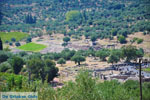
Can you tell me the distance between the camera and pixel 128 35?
234 feet

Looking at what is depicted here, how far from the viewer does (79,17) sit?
108250 mm

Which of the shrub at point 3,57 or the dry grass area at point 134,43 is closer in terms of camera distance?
the shrub at point 3,57

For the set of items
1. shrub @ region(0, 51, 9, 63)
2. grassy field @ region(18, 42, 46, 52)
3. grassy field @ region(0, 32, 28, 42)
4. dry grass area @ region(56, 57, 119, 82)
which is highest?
shrub @ region(0, 51, 9, 63)

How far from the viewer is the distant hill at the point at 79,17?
82.5 metres

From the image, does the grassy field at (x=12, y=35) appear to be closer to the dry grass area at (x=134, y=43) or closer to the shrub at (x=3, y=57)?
the dry grass area at (x=134, y=43)

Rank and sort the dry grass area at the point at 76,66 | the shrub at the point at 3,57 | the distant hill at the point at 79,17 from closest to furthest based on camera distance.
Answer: the dry grass area at the point at 76,66 < the shrub at the point at 3,57 < the distant hill at the point at 79,17

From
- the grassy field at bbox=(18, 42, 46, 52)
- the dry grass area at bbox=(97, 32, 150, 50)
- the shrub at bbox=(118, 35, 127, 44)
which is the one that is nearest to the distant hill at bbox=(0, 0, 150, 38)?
the dry grass area at bbox=(97, 32, 150, 50)

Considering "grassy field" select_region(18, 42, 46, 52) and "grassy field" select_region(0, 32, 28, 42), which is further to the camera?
"grassy field" select_region(0, 32, 28, 42)

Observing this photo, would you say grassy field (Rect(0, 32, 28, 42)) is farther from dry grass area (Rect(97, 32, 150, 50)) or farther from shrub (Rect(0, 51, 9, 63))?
shrub (Rect(0, 51, 9, 63))

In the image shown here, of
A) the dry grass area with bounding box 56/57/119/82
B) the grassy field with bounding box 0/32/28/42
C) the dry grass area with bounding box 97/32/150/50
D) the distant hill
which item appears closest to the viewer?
the dry grass area with bounding box 56/57/119/82

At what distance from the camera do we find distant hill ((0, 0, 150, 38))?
3248 inches

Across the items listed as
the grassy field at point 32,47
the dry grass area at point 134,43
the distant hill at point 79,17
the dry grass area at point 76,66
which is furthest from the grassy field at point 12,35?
the dry grass area at point 76,66

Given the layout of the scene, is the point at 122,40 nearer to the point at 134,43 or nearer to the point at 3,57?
the point at 134,43

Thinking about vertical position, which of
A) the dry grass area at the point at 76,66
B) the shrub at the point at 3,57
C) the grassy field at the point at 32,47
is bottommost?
the grassy field at the point at 32,47
